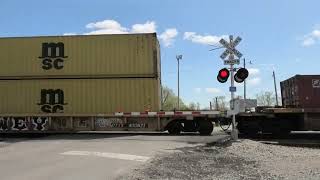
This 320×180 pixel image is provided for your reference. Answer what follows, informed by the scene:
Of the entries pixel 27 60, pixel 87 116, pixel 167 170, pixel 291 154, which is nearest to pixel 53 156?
pixel 167 170

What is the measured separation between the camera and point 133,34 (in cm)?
2483

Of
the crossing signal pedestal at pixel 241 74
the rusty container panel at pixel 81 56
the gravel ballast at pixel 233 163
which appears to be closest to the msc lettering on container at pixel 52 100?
the rusty container panel at pixel 81 56

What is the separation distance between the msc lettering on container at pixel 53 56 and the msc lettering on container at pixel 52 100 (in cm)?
111

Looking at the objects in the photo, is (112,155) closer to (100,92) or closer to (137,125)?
(137,125)

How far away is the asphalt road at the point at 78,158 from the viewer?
37.4 feet

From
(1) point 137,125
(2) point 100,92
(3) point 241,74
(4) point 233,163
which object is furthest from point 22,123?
(4) point 233,163

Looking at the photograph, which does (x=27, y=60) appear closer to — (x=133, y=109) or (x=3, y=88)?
(x=3, y=88)

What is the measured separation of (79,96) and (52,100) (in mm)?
1279

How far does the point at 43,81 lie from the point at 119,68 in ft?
11.8

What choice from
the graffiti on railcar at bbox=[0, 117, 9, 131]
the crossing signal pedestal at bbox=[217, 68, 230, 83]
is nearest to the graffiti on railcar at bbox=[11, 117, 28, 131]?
the graffiti on railcar at bbox=[0, 117, 9, 131]

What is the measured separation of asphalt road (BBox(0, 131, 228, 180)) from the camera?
11.4 m

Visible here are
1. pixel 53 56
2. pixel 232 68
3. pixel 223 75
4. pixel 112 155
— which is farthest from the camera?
pixel 53 56

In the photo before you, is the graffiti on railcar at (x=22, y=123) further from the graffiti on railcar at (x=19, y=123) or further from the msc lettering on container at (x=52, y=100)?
the msc lettering on container at (x=52, y=100)

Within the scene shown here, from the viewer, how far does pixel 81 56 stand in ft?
82.5
